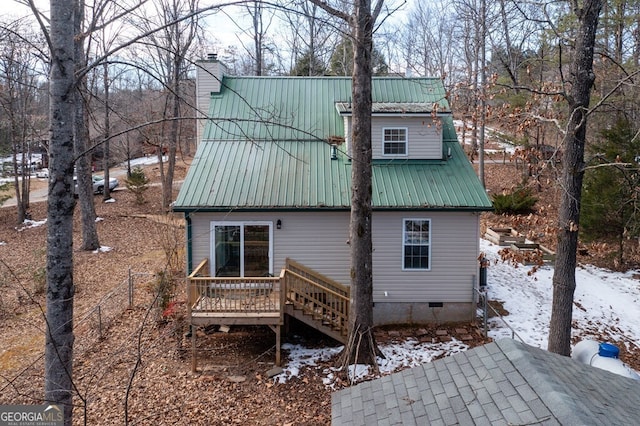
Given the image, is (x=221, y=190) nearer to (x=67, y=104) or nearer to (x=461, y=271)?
(x=461, y=271)

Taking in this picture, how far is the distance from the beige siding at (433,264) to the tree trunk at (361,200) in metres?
2.42

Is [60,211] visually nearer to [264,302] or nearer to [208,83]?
[264,302]

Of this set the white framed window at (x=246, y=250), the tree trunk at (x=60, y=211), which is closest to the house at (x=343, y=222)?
the white framed window at (x=246, y=250)

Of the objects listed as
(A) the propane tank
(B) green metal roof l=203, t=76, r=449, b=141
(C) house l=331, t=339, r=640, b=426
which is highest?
(B) green metal roof l=203, t=76, r=449, b=141

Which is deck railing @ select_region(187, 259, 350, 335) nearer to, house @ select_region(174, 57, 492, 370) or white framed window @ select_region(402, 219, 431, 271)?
house @ select_region(174, 57, 492, 370)

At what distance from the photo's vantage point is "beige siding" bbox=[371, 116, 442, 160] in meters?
12.7

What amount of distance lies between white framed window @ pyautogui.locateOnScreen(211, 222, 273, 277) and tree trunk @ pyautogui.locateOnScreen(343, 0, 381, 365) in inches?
119

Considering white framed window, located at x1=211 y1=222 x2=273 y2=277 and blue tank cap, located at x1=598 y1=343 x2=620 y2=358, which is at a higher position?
white framed window, located at x1=211 y1=222 x2=273 y2=277

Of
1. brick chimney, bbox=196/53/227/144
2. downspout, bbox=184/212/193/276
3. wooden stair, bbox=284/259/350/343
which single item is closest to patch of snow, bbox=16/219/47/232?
brick chimney, bbox=196/53/227/144

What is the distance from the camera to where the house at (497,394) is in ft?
12.5

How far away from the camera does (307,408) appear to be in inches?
322

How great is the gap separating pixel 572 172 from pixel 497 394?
5505mm

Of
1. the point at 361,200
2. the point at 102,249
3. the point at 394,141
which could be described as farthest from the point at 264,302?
the point at 102,249

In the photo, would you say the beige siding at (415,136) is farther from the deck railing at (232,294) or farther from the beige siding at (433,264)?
the deck railing at (232,294)
